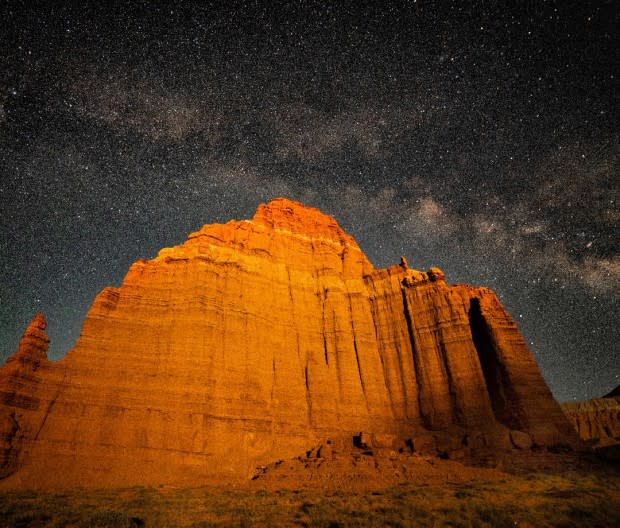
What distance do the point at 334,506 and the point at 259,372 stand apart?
17.8 metres

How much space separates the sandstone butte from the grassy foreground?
4844 mm

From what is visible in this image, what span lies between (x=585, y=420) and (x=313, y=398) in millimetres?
57693

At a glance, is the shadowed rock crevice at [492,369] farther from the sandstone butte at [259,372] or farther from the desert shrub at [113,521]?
the desert shrub at [113,521]

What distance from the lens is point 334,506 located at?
18391 mm

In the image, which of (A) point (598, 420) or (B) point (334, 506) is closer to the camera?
(B) point (334, 506)

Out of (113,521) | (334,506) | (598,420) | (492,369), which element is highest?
(598,420)

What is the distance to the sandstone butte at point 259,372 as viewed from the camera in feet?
89.2

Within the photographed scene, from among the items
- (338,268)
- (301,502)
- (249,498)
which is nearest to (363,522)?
(301,502)

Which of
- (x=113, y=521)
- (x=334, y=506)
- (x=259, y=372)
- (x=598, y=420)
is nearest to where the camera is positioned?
(x=113, y=521)

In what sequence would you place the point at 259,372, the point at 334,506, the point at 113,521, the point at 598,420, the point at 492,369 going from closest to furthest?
the point at 113,521 < the point at 334,506 < the point at 259,372 < the point at 492,369 < the point at 598,420

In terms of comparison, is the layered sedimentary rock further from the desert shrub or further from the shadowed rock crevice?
the desert shrub

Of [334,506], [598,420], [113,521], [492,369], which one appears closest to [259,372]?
[334,506]

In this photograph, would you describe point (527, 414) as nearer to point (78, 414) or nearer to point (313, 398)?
point (313, 398)

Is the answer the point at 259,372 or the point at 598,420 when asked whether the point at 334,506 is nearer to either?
the point at 259,372
